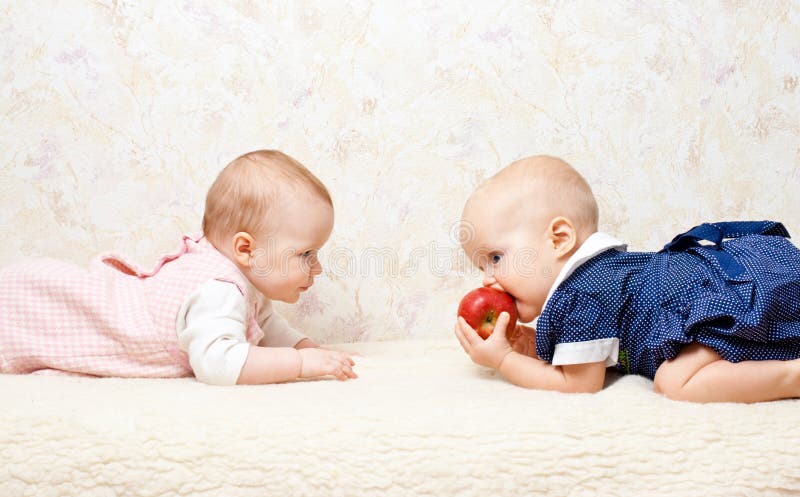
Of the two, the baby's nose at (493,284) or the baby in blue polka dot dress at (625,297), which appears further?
the baby's nose at (493,284)

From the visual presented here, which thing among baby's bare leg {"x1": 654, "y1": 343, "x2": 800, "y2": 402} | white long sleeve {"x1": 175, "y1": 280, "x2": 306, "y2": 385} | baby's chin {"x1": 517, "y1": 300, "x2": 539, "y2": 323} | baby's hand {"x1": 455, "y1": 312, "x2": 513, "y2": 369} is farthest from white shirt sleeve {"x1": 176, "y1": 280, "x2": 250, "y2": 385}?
baby's bare leg {"x1": 654, "y1": 343, "x2": 800, "y2": 402}

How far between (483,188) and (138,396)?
2.38ft

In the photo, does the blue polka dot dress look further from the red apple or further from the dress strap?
the red apple

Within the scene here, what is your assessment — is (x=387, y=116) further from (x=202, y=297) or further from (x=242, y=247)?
(x=202, y=297)

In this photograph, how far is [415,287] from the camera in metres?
1.92

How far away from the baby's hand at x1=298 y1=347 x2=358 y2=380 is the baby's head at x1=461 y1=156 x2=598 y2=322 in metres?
0.33

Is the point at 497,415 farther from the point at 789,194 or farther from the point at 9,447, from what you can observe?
the point at 789,194

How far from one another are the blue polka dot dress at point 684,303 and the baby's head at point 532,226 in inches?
2.6

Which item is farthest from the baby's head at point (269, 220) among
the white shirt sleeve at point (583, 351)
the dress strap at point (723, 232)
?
the dress strap at point (723, 232)

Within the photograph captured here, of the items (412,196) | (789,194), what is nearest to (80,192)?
(412,196)

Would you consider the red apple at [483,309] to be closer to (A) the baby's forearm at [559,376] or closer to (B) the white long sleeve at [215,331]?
(A) the baby's forearm at [559,376]

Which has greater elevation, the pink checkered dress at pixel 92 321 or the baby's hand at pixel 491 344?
the baby's hand at pixel 491 344

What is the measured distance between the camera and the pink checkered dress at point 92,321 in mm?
1367

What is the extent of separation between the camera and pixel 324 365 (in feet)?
4.35
